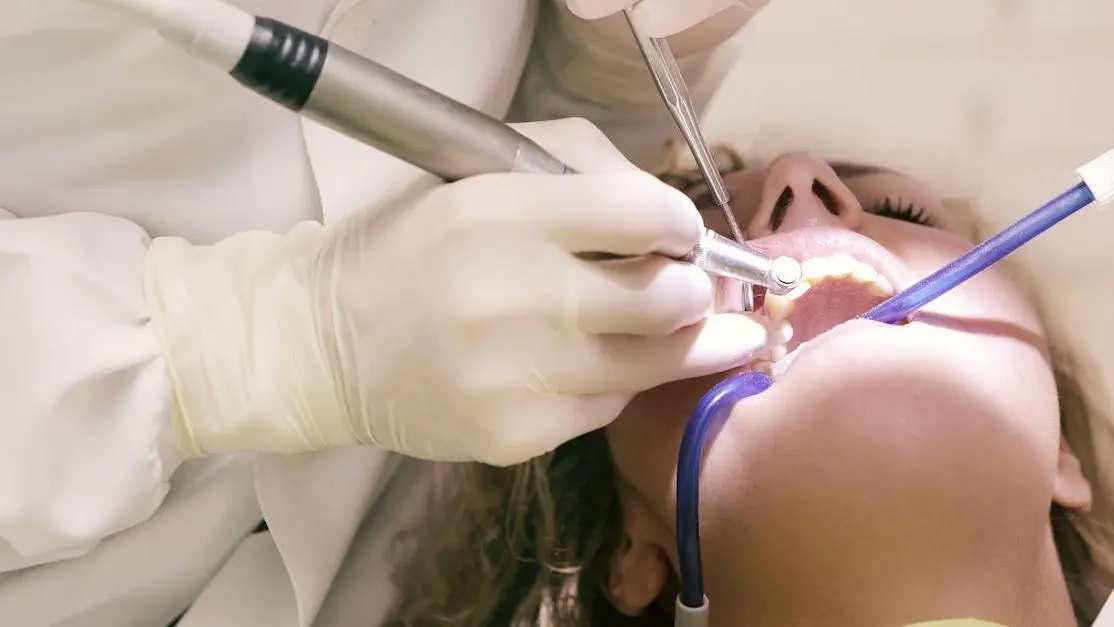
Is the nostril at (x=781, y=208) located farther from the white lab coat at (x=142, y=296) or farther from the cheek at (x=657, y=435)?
the white lab coat at (x=142, y=296)

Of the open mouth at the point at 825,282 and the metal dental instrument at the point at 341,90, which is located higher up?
the open mouth at the point at 825,282

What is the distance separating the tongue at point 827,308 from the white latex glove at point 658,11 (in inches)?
12.1

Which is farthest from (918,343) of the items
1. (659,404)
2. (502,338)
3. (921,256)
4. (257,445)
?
(257,445)

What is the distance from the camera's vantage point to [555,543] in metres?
1.20

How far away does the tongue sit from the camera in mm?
967

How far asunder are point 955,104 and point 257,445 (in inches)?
46.4

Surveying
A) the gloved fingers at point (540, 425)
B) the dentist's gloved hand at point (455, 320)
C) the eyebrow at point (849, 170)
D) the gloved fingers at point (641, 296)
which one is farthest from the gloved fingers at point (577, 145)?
the eyebrow at point (849, 170)

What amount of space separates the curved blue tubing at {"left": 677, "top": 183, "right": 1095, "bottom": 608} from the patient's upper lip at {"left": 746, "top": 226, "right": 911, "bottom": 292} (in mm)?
44

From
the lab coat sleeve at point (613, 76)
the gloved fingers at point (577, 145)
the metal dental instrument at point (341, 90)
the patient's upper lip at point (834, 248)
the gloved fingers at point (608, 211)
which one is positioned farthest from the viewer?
the lab coat sleeve at point (613, 76)

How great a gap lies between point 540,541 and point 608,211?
1.88 feet

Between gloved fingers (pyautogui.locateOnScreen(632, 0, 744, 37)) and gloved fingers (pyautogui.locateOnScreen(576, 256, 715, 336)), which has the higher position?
gloved fingers (pyautogui.locateOnScreen(632, 0, 744, 37))

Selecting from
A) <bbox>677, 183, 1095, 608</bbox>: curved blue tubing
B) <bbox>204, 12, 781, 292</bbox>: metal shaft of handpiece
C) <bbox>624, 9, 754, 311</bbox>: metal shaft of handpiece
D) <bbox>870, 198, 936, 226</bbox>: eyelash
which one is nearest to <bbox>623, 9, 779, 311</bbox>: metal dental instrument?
<bbox>624, 9, 754, 311</bbox>: metal shaft of handpiece

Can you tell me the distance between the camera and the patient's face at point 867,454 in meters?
0.90

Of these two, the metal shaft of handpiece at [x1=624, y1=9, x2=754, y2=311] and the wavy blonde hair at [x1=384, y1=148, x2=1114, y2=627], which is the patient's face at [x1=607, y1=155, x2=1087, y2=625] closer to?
the metal shaft of handpiece at [x1=624, y1=9, x2=754, y2=311]
